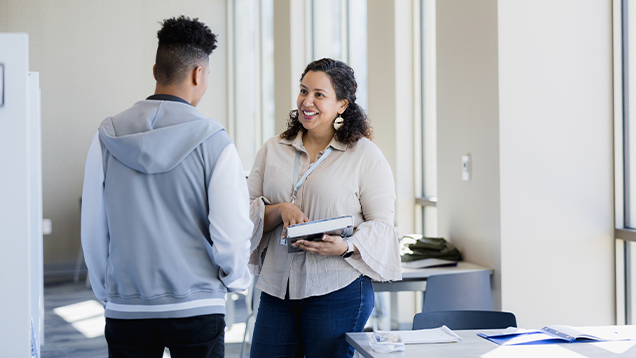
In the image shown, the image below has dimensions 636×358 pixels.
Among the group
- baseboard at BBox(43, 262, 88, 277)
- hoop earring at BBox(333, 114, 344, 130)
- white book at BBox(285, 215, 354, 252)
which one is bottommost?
baseboard at BBox(43, 262, 88, 277)

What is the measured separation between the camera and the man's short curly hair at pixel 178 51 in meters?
1.62

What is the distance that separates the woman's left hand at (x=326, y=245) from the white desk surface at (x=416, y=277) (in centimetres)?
125

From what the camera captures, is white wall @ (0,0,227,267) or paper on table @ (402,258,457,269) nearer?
paper on table @ (402,258,457,269)

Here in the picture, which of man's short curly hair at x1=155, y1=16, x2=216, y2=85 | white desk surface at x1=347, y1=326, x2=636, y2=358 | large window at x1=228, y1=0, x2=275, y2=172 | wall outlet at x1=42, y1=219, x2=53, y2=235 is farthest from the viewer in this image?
large window at x1=228, y1=0, x2=275, y2=172

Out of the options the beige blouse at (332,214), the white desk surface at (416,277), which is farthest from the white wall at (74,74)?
the beige blouse at (332,214)

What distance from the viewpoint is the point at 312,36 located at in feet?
20.8

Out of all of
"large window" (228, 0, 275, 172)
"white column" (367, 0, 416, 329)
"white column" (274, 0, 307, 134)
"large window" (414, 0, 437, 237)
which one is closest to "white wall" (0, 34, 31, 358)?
"white column" (367, 0, 416, 329)

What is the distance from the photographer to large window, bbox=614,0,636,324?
3.12 metres

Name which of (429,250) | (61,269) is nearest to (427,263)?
(429,250)

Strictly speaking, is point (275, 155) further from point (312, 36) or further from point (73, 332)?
point (312, 36)

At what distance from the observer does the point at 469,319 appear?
7.38 feet

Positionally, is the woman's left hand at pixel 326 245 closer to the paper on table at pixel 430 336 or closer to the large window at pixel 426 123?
the paper on table at pixel 430 336

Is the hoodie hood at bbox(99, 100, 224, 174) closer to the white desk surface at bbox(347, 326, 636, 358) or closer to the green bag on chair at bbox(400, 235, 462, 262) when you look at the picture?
the white desk surface at bbox(347, 326, 636, 358)

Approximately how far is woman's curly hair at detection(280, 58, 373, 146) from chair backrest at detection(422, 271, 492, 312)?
0.97 metres
